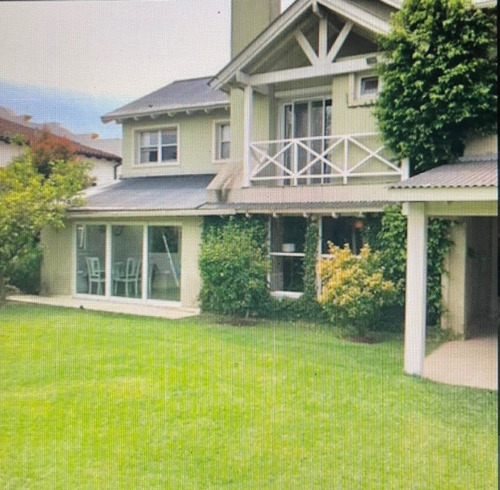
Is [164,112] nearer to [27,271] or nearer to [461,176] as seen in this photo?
[27,271]

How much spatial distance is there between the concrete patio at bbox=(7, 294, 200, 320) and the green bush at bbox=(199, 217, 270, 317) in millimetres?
279

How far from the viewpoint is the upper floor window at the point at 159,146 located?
154 inches

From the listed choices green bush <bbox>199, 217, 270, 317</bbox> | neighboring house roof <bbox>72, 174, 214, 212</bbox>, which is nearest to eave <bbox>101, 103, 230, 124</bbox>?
neighboring house roof <bbox>72, 174, 214, 212</bbox>

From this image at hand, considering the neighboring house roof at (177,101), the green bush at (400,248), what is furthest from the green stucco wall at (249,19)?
the green bush at (400,248)

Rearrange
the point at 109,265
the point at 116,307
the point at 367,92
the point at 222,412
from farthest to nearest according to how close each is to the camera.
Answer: the point at 109,265, the point at 116,307, the point at 367,92, the point at 222,412

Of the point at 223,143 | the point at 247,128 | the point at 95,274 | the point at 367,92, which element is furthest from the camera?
the point at 95,274

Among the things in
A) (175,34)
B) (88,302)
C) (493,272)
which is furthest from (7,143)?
(493,272)

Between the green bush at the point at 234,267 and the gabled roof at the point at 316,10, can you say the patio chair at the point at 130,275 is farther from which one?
the gabled roof at the point at 316,10

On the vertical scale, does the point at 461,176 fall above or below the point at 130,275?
above

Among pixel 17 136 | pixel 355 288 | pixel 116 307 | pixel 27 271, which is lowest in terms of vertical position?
pixel 116 307

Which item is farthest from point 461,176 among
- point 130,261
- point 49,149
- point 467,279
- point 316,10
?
point 130,261

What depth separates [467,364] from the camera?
10.7 ft

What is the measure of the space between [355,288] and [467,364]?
0.94 meters

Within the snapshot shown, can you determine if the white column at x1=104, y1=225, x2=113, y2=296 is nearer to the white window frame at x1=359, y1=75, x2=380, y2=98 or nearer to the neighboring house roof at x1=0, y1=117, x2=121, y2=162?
the neighboring house roof at x1=0, y1=117, x2=121, y2=162
